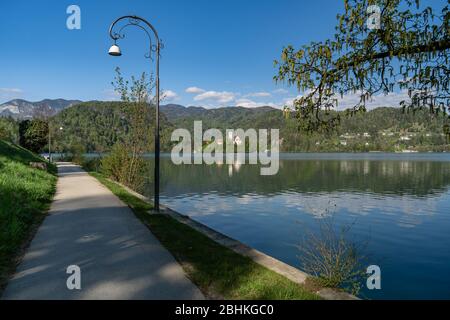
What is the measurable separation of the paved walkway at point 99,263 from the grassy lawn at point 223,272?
27cm

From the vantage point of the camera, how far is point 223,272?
6.19 m

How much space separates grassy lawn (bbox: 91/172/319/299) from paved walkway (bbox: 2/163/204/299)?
267 millimetres

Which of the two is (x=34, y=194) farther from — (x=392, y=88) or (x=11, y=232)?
(x=392, y=88)

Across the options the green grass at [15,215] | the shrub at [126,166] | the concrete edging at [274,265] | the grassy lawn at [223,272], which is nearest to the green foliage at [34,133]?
the shrub at [126,166]

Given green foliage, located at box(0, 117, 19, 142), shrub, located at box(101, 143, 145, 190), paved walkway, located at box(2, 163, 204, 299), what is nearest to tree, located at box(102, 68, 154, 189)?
shrub, located at box(101, 143, 145, 190)

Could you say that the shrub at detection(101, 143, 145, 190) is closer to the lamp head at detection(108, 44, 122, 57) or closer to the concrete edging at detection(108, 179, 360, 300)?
the lamp head at detection(108, 44, 122, 57)

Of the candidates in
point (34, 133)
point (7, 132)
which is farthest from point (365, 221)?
point (7, 132)

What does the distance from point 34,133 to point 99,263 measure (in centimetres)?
5602

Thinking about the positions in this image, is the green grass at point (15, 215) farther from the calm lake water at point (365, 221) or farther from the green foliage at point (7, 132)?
the green foliage at point (7, 132)

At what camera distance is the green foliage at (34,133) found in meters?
54.2

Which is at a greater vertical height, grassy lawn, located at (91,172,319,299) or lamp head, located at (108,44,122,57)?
lamp head, located at (108,44,122,57)

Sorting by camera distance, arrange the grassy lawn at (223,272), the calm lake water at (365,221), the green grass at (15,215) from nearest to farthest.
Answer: the grassy lawn at (223,272) → the green grass at (15,215) → the calm lake water at (365,221)

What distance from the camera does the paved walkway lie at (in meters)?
5.14
